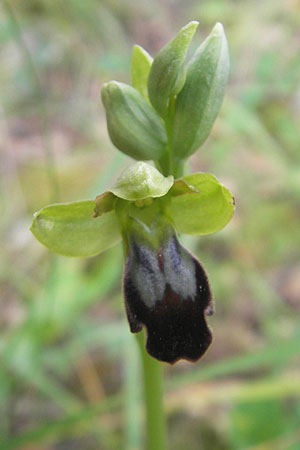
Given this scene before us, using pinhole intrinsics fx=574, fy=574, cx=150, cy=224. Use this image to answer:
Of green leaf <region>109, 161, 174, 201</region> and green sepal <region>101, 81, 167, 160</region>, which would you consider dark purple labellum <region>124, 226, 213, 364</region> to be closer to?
green leaf <region>109, 161, 174, 201</region>

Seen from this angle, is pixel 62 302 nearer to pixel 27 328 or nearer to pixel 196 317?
pixel 27 328

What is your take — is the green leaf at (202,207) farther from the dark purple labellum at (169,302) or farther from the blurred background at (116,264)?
the blurred background at (116,264)

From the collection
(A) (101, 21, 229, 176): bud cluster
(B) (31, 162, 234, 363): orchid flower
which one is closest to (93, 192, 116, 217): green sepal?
(B) (31, 162, 234, 363): orchid flower

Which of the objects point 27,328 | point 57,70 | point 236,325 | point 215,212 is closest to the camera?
point 215,212

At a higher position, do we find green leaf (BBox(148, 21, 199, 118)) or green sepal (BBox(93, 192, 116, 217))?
green leaf (BBox(148, 21, 199, 118))

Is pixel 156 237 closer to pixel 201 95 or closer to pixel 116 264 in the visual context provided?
pixel 201 95

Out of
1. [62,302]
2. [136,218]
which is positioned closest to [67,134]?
[62,302]

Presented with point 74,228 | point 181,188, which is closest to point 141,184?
point 181,188
